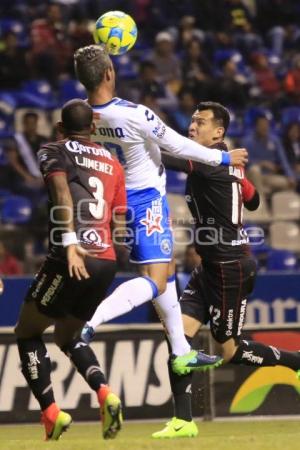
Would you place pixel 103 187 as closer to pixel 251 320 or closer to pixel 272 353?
pixel 272 353

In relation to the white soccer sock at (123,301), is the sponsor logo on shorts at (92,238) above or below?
above

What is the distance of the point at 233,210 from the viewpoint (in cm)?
915

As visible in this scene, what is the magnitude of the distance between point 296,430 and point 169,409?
162 centimetres

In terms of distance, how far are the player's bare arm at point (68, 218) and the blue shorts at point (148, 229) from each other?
1081 millimetres

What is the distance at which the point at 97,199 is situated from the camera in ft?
25.3

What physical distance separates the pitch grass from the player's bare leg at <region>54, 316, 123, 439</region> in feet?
1.24

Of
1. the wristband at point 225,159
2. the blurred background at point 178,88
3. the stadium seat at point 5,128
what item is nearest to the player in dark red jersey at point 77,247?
the wristband at point 225,159

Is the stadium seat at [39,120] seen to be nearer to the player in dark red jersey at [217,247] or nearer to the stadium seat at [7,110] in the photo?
the stadium seat at [7,110]

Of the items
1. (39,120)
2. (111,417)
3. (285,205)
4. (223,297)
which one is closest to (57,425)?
(111,417)

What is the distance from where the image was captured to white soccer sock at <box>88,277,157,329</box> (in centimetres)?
827

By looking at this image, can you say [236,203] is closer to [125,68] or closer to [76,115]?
[76,115]

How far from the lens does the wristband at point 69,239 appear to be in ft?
24.6

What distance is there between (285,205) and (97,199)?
8.69 metres

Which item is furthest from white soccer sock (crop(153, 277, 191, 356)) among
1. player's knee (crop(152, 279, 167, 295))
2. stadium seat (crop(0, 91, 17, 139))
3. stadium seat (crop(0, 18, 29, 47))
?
stadium seat (crop(0, 18, 29, 47))
